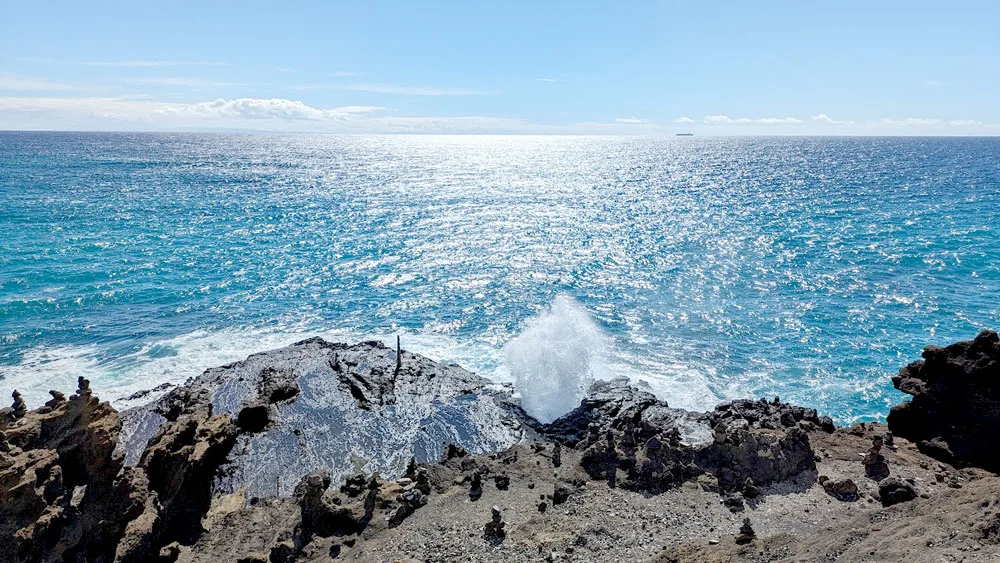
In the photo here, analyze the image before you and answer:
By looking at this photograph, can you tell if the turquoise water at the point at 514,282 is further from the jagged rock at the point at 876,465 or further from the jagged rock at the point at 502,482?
the jagged rock at the point at 502,482

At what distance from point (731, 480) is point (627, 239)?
2267 inches

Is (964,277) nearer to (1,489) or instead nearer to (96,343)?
(1,489)

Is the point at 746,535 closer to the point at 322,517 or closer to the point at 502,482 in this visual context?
the point at 502,482

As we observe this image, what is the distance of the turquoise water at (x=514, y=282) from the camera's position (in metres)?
39.3

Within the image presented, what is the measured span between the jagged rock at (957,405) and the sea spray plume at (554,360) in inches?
650

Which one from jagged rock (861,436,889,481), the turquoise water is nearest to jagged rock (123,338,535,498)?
the turquoise water

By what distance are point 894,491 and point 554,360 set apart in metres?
20.7

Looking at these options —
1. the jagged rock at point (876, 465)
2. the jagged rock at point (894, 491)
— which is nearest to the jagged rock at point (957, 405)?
the jagged rock at point (876, 465)

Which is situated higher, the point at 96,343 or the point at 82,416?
the point at 82,416

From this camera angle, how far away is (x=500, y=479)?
925 inches

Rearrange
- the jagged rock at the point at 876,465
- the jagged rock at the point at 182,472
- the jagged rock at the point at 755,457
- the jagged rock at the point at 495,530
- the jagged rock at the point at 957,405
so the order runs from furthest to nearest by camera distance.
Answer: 1. the jagged rock at the point at 957,405
2. the jagged rock at the point at 876,465
3. the jagged rock at the point at 755,457
4. the jagged rock at the point at 182,472
5. the jagged rock at the point at 495,530

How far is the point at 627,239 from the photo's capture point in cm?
7750

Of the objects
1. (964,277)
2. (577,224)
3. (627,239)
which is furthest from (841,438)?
(577,224)

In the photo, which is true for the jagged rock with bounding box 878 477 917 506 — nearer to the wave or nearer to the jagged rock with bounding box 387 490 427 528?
the wave
